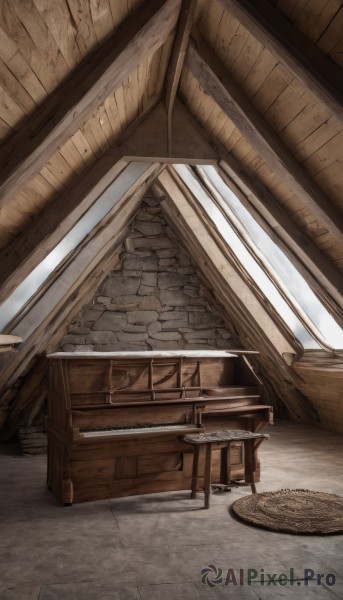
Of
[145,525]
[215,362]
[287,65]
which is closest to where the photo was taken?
[287,65]

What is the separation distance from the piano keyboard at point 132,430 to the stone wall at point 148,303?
3.08m

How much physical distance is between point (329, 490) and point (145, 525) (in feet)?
5.78

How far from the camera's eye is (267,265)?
5445 mm

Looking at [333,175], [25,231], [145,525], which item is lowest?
[145,525]

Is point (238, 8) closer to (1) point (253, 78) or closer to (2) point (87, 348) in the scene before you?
(1) point (253, 78)

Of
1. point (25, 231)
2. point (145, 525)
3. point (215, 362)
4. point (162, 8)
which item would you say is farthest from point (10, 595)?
point (162, 8)

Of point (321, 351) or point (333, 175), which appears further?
point (321, 351)

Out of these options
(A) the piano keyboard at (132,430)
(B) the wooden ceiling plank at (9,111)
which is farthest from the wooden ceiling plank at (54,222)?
(A) the piano keyboard at (132,430)

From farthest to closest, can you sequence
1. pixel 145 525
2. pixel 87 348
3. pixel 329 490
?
pixel 87 348, pixel 329 490, pixel 145 525

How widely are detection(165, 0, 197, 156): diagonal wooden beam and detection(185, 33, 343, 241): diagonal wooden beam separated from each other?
7 centimetres

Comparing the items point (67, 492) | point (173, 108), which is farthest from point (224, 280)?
point (67, 492)

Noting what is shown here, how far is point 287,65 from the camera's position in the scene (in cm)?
258

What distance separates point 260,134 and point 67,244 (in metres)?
2.30

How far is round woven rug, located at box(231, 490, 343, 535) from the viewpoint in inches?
132
